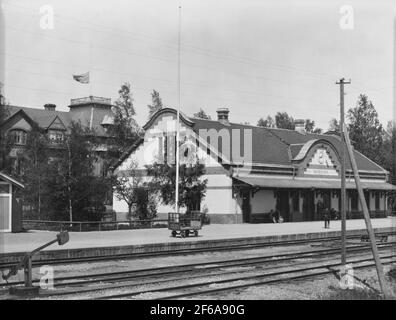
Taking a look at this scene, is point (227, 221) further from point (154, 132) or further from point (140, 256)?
point (140, 256)

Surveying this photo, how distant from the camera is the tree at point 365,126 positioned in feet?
226

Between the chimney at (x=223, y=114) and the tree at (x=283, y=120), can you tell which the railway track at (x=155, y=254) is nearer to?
the chimney at (x=223, y=114)

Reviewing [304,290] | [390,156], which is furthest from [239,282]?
[390,156]

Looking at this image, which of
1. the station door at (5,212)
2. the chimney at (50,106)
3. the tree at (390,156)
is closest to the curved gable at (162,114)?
the station door at (5,212)

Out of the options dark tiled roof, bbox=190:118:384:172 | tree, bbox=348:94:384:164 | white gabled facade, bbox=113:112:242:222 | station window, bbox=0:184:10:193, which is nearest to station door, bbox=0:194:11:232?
station window, bbox=0:184:10:193

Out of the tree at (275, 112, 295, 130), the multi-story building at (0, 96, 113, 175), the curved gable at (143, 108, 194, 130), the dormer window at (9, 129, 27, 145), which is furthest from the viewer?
the tree at (275, 112, 295, 130)

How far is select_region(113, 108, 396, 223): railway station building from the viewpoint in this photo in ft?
123

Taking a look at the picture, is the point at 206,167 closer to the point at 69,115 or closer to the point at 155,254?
the point at 155,254

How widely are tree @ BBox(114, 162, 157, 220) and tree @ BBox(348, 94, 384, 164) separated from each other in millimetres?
36960

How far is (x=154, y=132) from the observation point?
4191 centimetres

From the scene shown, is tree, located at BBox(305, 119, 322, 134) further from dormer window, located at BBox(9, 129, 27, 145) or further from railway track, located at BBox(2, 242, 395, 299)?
railway track, located at BBox(2, 242, 395, 299)

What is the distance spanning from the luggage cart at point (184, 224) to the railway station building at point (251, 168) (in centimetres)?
1038

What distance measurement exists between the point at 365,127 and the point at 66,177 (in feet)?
156

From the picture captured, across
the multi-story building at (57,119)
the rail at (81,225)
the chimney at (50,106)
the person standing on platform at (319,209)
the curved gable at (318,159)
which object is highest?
the chimney at (50,106)
